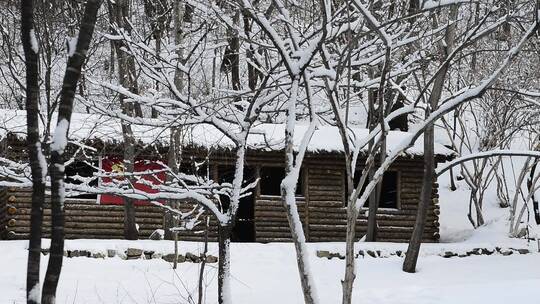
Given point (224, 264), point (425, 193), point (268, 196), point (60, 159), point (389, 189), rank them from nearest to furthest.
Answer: point (60, 159), point (224, 264), point (425, 193), point (268, 196), point (389, 189)

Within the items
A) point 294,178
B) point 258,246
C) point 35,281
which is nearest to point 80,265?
point 258,246

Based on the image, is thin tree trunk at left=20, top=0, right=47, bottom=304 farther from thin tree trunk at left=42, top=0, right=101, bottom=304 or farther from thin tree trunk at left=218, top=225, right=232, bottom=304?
thin tree trunk at left=218, top=225, right=232, bottom=304

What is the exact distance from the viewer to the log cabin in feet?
55.7

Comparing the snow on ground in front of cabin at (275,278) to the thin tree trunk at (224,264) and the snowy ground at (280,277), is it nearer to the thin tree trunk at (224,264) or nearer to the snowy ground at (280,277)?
the snowy ground at (280,277)

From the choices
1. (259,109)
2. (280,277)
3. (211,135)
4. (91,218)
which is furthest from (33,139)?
(91,218)

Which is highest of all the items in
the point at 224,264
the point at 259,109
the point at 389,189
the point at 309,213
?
the point at 259,109

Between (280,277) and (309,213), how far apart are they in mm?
5280

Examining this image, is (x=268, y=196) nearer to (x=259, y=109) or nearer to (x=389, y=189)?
(x=389, y=189)

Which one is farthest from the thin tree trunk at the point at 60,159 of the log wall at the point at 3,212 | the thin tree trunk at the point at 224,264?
the log wall at the point at 3,212

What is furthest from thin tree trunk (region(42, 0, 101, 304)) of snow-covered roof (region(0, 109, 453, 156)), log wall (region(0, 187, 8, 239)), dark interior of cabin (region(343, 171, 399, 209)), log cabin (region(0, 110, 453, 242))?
dark interior of cabin (region(343, 171, 399, 209))

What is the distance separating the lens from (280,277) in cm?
1380

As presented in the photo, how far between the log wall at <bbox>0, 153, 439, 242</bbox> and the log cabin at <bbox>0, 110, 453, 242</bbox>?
0.02 metres

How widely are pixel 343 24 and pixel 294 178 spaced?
6.52 ft

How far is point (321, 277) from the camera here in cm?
1398
